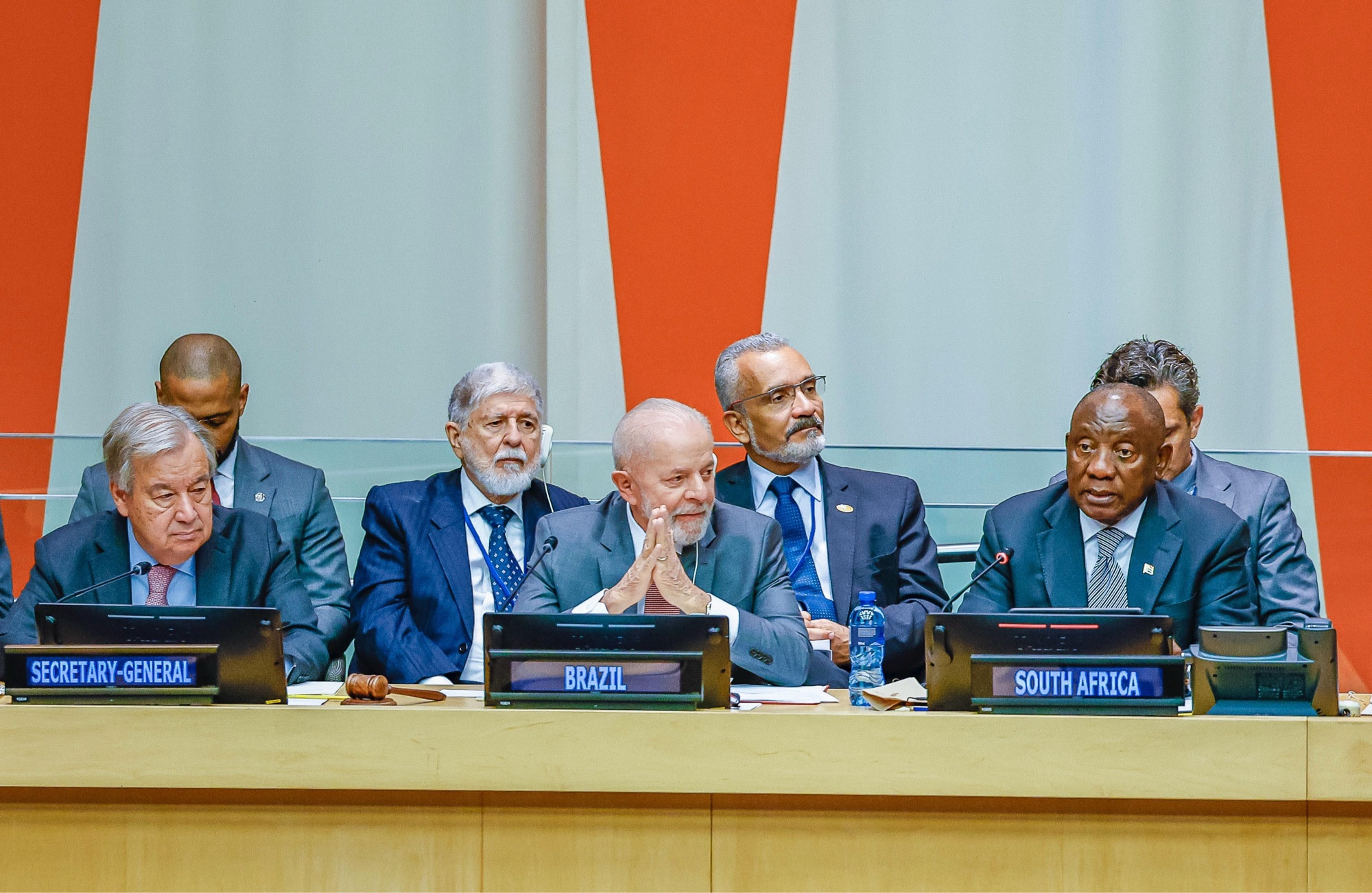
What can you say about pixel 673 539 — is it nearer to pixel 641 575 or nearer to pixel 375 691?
pixel 641 575

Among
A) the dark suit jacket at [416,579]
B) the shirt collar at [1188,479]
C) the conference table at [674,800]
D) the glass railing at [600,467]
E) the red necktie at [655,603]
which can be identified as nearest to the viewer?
the conference table at [674,800]

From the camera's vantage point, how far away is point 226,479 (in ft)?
10.7

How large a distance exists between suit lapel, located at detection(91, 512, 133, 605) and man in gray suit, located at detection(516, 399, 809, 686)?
78 centimetres

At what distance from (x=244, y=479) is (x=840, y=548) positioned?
1.44 meters

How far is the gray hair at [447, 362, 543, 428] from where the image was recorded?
315 cm

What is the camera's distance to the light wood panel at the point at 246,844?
1.91 m

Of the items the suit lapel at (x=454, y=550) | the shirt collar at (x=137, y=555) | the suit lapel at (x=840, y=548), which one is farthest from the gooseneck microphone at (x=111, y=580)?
the suit lapel at (x=840, y=548)

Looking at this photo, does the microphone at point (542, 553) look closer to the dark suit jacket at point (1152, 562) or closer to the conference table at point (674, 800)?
the conference table at point (674, 800)

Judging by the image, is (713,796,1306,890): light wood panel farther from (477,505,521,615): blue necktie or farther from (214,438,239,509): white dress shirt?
(214,438,239,509): white dress shirt

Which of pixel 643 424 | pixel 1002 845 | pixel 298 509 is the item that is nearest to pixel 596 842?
pixel 1002 845

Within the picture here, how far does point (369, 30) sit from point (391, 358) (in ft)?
3.64

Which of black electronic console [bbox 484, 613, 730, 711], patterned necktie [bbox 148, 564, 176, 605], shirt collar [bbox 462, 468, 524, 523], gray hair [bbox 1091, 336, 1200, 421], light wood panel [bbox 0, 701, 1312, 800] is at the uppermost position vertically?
gray hair [bbox 1091, 336, 1200, 421]

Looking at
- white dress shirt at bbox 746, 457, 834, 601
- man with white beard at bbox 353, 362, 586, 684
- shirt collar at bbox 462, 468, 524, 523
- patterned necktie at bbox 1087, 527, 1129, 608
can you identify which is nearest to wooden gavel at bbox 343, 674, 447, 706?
man with white beard at bbox 353, 362, 586, 684

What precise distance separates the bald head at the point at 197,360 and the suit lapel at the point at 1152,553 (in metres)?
2.13
